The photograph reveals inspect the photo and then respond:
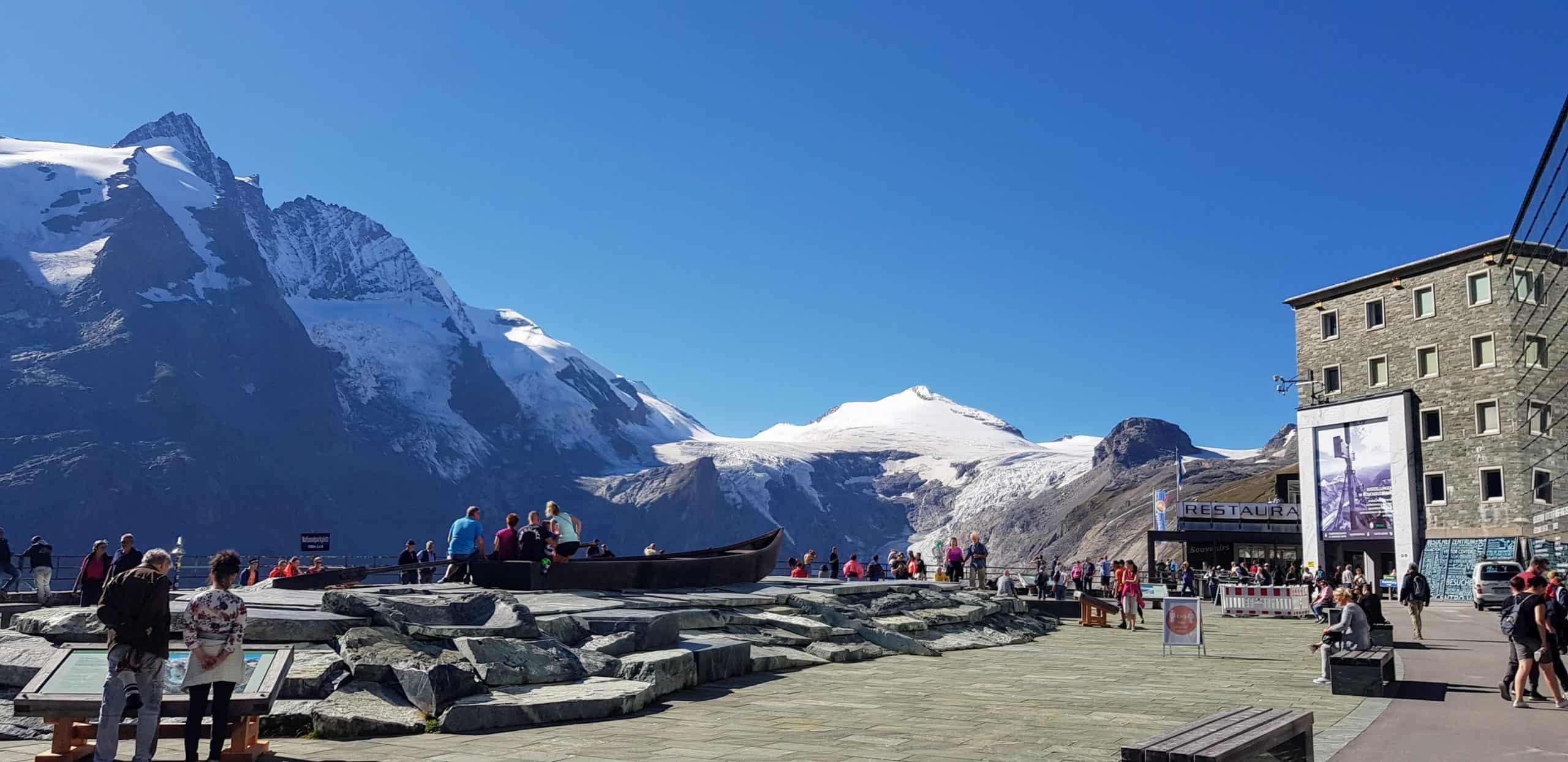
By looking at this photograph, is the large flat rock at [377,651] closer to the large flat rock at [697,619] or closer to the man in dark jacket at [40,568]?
the large flat rock at [697,619]

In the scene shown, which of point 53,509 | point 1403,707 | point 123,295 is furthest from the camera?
point 123,295

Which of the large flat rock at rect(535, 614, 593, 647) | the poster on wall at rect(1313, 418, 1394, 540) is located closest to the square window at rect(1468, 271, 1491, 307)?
the poster on wall at rect(1313, 418, 1394, 540)

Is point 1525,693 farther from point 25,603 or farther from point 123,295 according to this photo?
point 123,295

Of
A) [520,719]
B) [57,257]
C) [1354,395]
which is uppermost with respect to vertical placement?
[57,257]

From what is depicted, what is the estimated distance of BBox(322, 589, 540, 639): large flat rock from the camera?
11383 millimetres

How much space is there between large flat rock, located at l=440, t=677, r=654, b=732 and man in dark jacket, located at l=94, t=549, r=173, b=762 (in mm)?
2376

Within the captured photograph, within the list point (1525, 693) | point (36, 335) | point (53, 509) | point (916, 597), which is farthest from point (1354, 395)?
point (36, 335)

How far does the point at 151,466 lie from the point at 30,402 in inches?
714

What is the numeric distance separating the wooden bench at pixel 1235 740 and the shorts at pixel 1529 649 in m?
5.41

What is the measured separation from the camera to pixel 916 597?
21406mm

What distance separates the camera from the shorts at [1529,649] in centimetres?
1134

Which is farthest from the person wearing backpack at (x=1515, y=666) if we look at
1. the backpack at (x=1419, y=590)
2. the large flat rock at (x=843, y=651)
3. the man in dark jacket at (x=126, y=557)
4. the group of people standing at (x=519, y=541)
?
the man in dark jacket at (x=126, y=557)

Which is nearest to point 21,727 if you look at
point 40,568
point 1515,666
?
point 1515,666

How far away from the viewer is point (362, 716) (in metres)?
9.16
